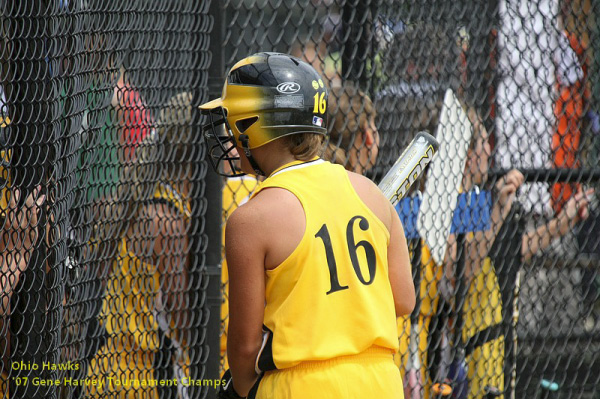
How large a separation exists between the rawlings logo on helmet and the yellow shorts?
0.76 m

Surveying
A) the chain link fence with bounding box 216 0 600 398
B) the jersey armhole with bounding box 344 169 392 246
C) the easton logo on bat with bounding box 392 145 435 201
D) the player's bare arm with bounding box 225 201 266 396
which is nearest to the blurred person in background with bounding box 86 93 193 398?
the chain link fence with bounding box 216 0 600 398

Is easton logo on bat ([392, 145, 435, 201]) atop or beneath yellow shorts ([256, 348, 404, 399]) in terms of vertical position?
atop

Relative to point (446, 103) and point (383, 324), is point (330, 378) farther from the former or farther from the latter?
point (446, 103)

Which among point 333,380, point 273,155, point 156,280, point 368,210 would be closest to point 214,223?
point 156,280

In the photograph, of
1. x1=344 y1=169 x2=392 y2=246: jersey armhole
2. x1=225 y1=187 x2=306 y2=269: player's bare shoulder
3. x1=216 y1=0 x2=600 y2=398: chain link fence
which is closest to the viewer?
x1=225 y1=187 x2=306 y2=269: player's bare shoulder

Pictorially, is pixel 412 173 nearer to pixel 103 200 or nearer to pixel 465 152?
pixel 103 200

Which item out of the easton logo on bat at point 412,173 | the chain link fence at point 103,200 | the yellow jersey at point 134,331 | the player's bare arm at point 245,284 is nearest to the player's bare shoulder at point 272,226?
the player's bare arm at point 245,284

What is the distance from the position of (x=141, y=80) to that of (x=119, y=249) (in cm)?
70

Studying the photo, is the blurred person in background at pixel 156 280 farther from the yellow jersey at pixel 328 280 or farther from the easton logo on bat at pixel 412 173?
the yellow jersey at pixel 328 280

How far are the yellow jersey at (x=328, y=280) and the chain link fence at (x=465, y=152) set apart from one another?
4.69 ft

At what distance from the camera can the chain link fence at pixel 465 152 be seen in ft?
13.1

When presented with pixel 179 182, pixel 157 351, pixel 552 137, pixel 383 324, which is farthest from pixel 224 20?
pixel 552 137

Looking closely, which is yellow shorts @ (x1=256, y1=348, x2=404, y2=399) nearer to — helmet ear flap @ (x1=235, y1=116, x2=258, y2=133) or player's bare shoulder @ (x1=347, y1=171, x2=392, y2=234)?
player's bare shoulder @ (x1=347, y1=171, x2=392, y2=234)

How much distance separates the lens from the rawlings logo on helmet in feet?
7.64
